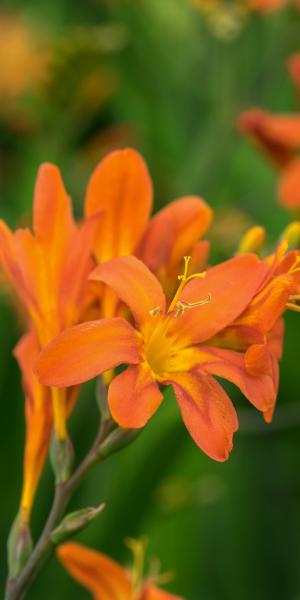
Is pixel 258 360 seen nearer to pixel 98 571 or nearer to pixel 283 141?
pixel 98 571

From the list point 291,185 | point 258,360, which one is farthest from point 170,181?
point 258,360

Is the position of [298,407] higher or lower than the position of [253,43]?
lower

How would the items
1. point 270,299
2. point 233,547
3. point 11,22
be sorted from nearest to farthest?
point 270,299 → point 233,547 → point 11,22

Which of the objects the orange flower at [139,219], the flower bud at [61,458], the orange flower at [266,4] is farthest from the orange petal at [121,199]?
the orange flower at [266,4]

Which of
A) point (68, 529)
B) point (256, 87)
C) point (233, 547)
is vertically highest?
point (68, 529)

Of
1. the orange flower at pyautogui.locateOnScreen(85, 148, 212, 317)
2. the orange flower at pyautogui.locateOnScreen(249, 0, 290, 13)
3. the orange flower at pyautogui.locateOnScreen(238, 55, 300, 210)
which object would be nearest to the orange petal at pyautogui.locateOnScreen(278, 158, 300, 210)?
the orange flower at pyautogui.locateOnScreen(238, 55, 300, 210)

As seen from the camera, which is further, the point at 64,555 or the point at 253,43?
the point at 253,43

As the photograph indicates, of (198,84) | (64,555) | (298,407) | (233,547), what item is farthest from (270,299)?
(198,84)

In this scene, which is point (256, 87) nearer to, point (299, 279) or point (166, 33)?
point (166, 33)

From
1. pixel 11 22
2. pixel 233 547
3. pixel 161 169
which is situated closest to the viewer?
pixel 233 547
